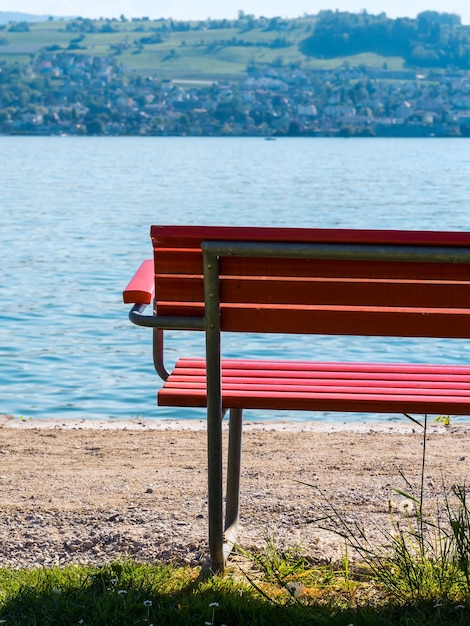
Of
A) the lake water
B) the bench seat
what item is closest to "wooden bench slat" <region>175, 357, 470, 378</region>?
the bench seat

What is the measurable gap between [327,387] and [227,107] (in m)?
137

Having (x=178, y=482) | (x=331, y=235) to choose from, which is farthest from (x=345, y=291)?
(x=178, y=482)

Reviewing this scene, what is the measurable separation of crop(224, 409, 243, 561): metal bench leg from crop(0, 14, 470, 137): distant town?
13587 centimetres

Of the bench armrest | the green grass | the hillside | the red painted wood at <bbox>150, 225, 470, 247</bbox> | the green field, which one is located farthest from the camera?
the hillside

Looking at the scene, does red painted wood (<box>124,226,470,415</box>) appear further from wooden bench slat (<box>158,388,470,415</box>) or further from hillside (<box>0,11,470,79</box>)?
hillside (<box>0,11,470,79</box>)

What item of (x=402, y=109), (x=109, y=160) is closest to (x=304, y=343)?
(x=109, y=160)

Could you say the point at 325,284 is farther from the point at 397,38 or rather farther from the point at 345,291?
the point at 397,38

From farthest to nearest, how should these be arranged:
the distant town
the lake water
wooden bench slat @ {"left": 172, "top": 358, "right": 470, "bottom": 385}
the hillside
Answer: the hillside
the distant town
the lake water
wooden bench slat @ {"left": 172, "top": 358, "right": 470, "bottom": 385}

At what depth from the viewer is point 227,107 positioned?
138 meters

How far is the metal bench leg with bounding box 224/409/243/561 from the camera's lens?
3878mm

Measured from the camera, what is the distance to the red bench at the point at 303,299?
3.06 m

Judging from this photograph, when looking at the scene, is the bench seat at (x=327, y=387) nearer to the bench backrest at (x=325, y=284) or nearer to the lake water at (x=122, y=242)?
the bench backrest at (x=325, y=284)

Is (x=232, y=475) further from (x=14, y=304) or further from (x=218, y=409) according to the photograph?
(x=14, y=304)

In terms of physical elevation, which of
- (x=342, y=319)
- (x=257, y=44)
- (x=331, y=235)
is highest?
(x=331, y=235)
